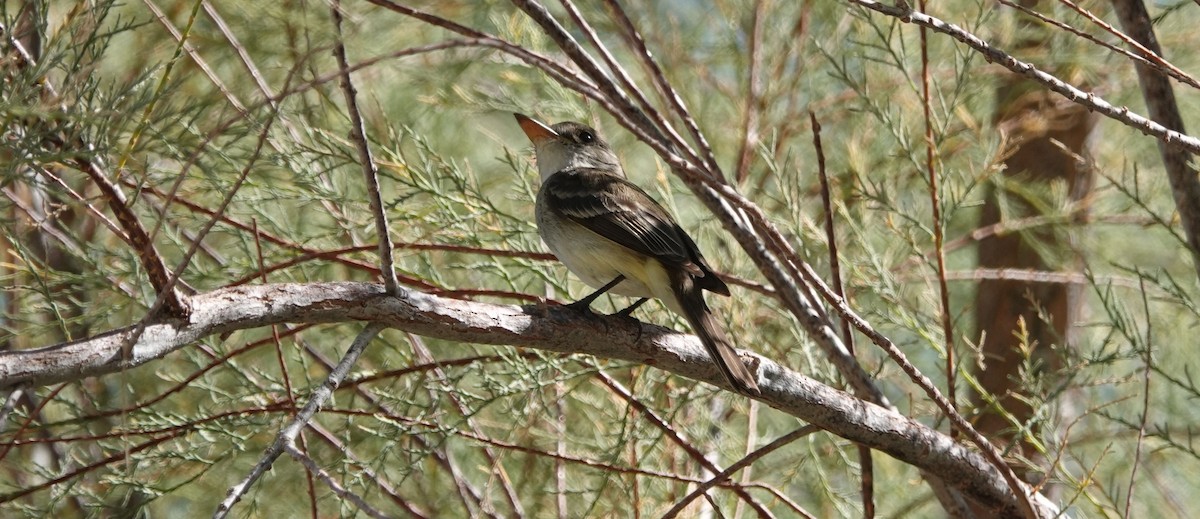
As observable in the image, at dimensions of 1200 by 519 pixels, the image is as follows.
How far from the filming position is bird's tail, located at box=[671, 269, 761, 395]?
2871 mm

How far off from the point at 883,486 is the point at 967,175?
175cm

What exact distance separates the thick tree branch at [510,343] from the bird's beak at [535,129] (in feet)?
4.79

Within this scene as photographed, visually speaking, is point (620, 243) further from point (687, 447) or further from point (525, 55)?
point (525, 55)

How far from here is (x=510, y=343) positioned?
9.07 ft

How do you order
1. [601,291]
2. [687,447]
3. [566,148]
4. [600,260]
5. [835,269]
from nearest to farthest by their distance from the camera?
[835,269] → [687,447] → [601,291] → [600,260] → [566,148]

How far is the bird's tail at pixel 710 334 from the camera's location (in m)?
2.87

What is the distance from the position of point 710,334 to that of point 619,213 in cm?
91

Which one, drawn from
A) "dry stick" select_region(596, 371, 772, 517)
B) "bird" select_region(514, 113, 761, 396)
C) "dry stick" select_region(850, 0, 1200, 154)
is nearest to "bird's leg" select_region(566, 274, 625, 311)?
"bird" select_region(514, 113, 761, 396)

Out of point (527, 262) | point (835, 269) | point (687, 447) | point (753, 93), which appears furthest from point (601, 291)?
point (753, 93)

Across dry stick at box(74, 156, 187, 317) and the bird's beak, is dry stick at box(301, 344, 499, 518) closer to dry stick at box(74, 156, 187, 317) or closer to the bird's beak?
dry stick at box(74, 156, 187, 317)

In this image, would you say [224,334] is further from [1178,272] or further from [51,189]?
[1178,272]

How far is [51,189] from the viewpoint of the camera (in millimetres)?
2422

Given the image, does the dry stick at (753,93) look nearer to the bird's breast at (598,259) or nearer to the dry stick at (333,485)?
the bird's breast at (598,259)

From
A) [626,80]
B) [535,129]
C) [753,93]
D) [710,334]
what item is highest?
[753,93]
